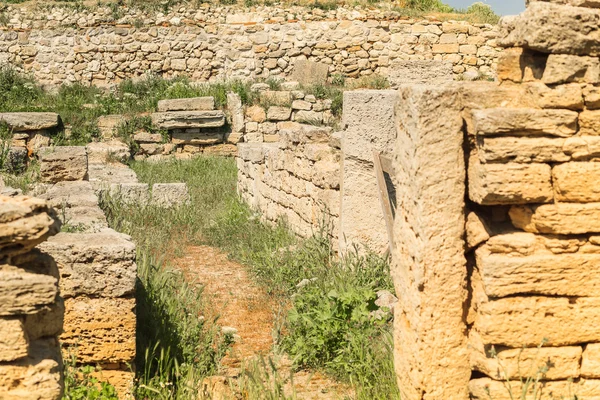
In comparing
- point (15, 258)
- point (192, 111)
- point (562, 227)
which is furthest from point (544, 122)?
point (192, 111)

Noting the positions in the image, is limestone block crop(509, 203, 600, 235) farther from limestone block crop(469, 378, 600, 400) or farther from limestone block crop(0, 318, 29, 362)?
limestone block crop(0, 318, 29, 362)

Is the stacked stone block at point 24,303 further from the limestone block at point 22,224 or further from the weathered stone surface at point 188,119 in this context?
the weathered stone surface at point 188,119

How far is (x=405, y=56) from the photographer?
1980 cm

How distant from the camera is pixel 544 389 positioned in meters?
3.88

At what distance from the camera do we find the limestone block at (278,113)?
1630cm

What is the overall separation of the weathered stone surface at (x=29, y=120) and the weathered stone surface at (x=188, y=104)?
215 centimetres

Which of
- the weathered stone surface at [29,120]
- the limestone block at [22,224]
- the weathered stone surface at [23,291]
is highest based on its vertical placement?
the limestone block at [22,224]

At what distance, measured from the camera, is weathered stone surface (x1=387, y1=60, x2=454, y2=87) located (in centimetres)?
828

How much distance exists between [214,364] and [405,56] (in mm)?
15165

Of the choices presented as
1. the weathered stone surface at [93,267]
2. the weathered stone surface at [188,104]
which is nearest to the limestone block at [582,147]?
the weathered stone surface at [93,267]

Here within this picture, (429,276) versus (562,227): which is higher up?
(562,227)

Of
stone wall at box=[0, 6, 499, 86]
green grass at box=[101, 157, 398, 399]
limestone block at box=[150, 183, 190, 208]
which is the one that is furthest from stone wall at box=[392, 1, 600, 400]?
stone wall at box=[0, 6, 499, 86]

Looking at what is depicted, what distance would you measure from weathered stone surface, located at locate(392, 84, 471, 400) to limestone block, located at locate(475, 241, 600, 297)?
0.18 m

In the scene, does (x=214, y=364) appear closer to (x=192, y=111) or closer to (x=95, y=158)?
(x=95, y=158)
